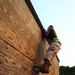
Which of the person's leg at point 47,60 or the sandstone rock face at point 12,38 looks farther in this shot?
the person's leg at point 47,60

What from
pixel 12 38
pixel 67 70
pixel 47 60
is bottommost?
pixel 47 60

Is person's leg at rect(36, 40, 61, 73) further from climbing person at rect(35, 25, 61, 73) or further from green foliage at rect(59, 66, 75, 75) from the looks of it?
green foliage at rect(59, 66, 75, 75)

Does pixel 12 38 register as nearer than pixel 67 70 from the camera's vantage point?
Yes

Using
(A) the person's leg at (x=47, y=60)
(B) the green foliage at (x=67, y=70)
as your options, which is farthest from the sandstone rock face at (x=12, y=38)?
(B) the green foliage at (x=67, y=70)

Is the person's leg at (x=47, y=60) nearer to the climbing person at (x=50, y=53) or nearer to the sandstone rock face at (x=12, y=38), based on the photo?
the climbing person at (x=50, y=53)

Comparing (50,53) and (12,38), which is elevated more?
(50,53)

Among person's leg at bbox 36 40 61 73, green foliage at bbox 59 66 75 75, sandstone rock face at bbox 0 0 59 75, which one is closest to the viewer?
sandstone rock face at bbox 0 0 59 75

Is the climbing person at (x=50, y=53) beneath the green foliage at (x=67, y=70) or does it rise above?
beneath

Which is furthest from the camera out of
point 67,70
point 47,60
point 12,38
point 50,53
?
point 67,70

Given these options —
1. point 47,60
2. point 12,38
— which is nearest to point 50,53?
point 47,60

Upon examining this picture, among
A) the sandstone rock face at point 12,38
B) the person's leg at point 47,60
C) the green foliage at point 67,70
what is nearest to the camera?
the sandstone rock face at point 12,38

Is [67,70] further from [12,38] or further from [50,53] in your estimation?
[12,38]

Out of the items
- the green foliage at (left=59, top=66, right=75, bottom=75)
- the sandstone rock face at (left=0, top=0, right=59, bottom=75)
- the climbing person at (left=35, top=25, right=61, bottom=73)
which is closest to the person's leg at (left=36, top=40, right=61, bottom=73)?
the climbing person at (left=35, top=25, right=61, bottom=73)

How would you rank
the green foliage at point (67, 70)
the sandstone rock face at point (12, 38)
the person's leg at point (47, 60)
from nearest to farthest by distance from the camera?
the sandstone rock face at point (12, 38), the person's leg at point (47, 60), the green foliage at point (67, 70)
